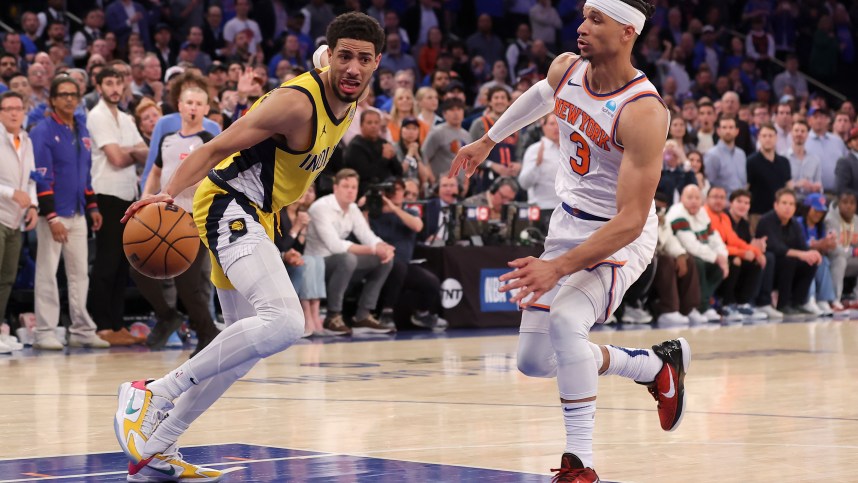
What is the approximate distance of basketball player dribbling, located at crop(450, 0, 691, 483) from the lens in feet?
16.9

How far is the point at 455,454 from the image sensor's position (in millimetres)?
6082

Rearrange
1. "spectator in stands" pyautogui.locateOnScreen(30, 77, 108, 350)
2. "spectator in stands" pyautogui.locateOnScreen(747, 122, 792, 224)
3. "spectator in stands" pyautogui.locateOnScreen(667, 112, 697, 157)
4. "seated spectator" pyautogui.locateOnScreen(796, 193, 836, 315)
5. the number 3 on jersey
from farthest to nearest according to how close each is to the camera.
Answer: "spectator in stands" pyautogui.locateOnScreen(747, 122, 792, 224) → "seated spectator" pyautogui.locateOnScreen(796, 193, 836, 315) → "spectator in stands" pyautogui.locateOnScreen(667, 112, 697, 157) → "spectator in stands" pyautogui.locateOnScreen(30, 77, 108, 350) → the number 3 on jersey

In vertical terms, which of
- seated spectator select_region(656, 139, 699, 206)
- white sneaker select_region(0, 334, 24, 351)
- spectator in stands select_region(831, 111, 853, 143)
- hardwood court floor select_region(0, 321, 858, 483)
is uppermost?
spectator in stands select_region(831, 111, 853, 143)

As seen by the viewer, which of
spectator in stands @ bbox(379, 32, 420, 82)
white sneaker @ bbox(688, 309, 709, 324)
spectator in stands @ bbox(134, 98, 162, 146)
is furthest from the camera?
spectator in stands @ bbox(379, 32, 420, 82)

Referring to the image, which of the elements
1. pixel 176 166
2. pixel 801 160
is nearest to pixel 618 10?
pixel 176 166

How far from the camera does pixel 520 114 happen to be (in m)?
6.13

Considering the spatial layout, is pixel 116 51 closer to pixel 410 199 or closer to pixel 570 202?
pixel 410 199

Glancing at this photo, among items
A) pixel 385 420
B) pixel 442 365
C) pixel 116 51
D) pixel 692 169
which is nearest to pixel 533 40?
pixel 692 169

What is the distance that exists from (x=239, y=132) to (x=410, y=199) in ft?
27.5

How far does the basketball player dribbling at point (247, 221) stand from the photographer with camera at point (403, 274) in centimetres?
742

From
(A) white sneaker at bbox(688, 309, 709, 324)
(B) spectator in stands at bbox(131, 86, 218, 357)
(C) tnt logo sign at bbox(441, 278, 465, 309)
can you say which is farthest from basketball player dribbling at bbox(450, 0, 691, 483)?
(A) white sneaker at bbox(688, 309, 709, 324)

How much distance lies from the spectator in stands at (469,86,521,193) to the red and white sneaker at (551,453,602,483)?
9521 mm

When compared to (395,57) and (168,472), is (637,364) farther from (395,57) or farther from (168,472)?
(395,57)

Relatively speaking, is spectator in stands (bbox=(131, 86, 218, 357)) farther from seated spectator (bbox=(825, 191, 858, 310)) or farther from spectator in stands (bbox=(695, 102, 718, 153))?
seated spectator (bbox=(825, 191, 858, 310))
